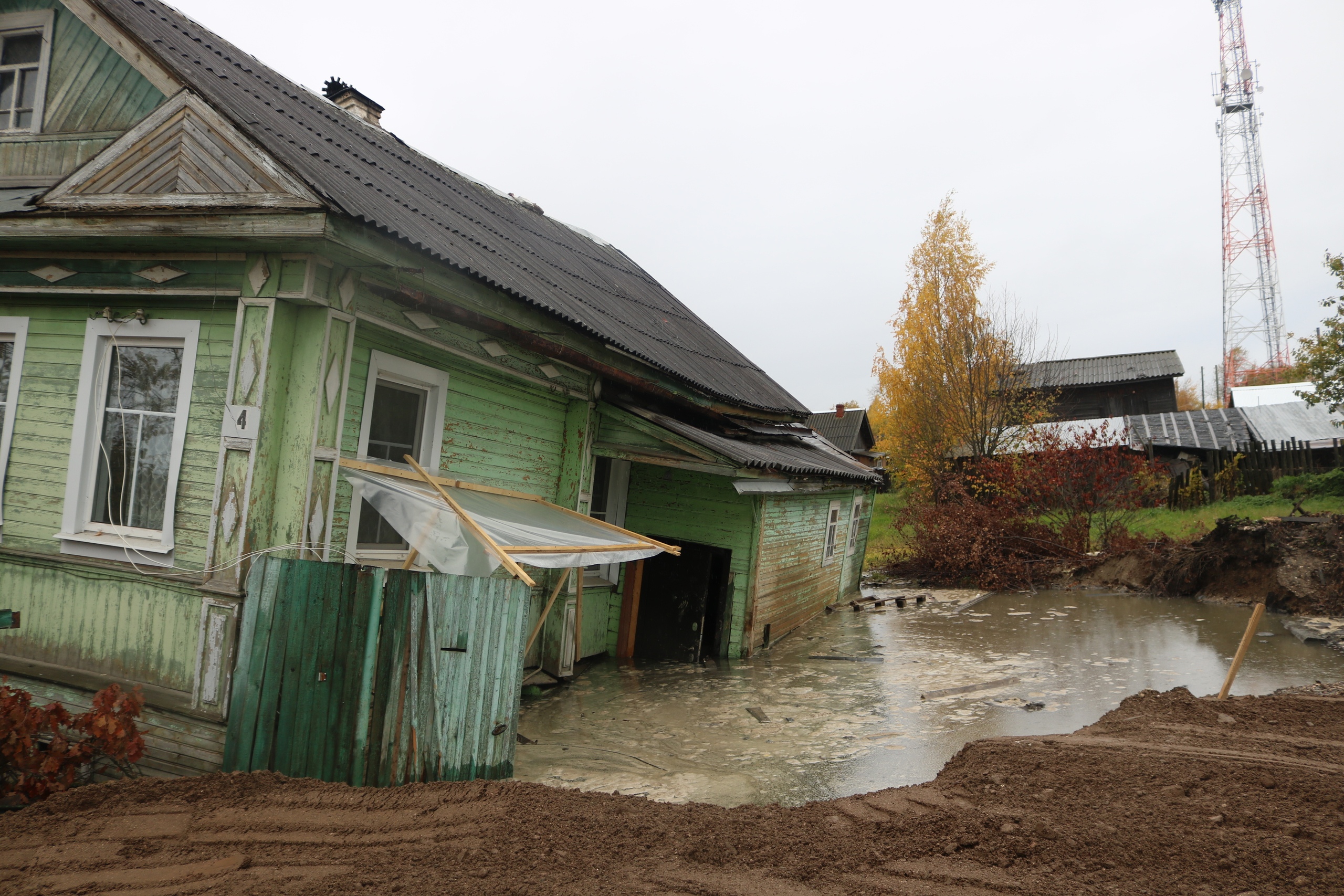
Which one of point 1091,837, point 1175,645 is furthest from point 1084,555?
point 1091,837

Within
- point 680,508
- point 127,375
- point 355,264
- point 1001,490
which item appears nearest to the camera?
point 355,264

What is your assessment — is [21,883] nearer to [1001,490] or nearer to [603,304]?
[603,304]

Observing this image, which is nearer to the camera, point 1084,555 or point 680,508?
point 680,508

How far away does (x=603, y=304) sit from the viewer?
10.8m

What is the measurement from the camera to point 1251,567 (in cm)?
1344

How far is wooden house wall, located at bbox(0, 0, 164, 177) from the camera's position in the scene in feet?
19.3

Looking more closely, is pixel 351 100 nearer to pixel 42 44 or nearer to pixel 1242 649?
pixel 42 44

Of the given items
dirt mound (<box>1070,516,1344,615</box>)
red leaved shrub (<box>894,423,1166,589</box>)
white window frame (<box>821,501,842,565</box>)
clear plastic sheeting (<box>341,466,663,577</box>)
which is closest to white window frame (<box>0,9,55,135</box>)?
clear plastic sheeting (<box>341,466,663,577</box>)

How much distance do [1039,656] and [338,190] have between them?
9700 millimetres

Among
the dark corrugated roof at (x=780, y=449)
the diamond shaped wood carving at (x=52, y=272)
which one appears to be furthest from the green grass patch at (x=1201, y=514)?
the diamond shaped wood carving at (x=52, y=272)

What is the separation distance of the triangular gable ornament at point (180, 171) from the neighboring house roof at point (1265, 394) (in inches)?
1393

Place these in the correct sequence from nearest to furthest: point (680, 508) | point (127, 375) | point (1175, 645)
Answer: point (127, 375) → point (680, 508) → point (1175, 645)

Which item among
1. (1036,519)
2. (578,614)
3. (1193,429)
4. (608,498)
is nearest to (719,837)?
(578,614)

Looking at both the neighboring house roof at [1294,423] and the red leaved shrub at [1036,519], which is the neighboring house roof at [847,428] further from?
the red leaved shrub at [1036,519]
